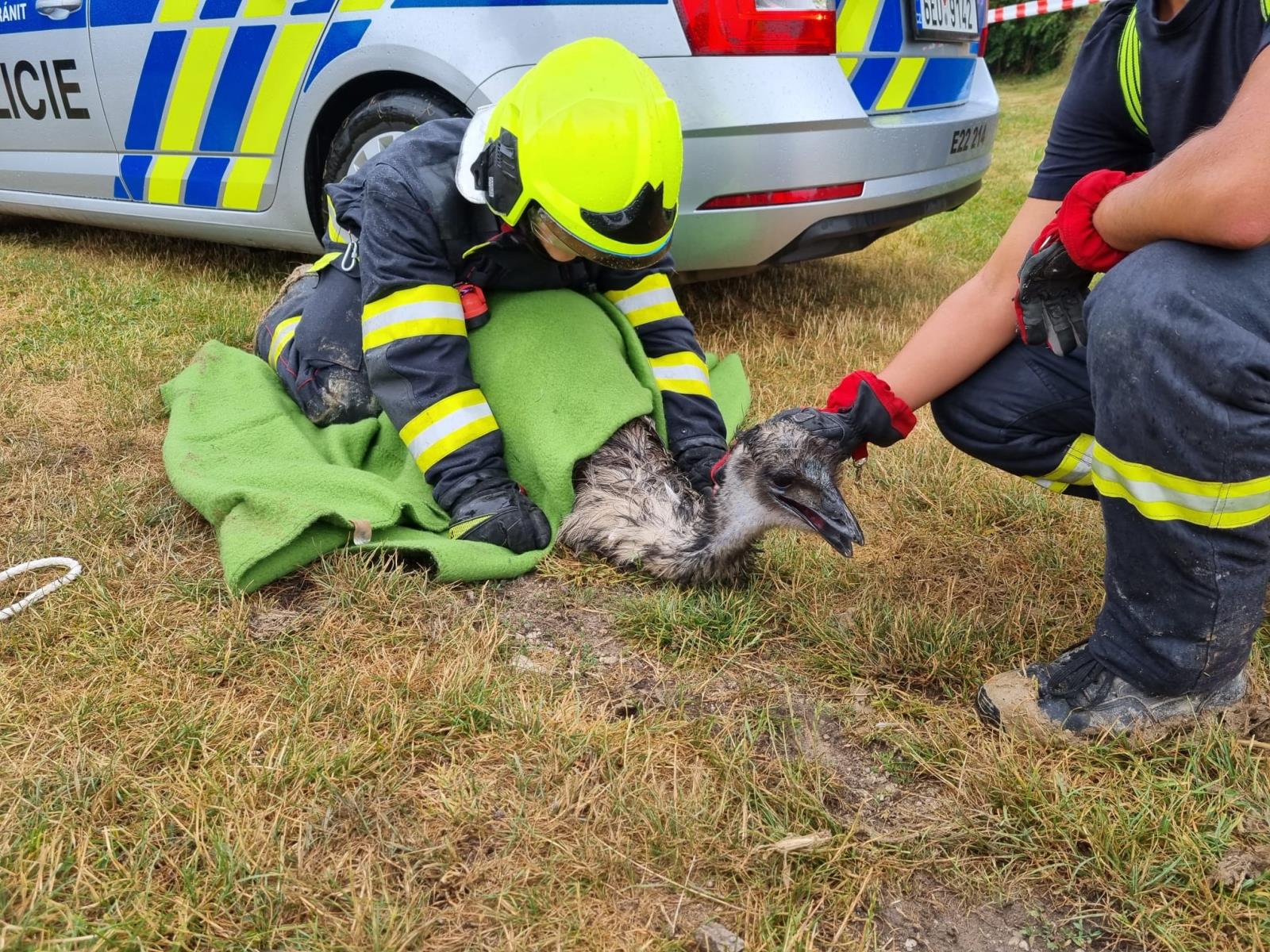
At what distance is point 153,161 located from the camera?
5289mm

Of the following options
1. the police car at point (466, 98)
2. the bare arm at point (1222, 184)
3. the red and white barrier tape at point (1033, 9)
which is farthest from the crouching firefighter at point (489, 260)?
the red and white barrier tape at point (1033, 9)

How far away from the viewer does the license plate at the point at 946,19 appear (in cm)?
448

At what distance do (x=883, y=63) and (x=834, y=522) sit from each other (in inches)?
103

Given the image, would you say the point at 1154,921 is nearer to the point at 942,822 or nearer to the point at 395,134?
the point at 942,822

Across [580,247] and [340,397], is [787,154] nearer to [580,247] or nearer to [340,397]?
[580,247]

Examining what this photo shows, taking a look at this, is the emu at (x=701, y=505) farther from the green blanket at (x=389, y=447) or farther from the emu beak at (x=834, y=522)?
the green blanket at (x=389, y=447)

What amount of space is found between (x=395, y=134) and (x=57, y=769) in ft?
9.93

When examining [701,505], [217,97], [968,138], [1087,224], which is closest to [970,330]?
[1087,224]

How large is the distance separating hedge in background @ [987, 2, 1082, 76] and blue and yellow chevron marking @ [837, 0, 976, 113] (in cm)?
1746

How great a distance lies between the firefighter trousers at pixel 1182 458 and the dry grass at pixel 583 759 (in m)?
0.26

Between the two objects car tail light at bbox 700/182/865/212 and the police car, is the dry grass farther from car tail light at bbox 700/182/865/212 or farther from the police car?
the police car

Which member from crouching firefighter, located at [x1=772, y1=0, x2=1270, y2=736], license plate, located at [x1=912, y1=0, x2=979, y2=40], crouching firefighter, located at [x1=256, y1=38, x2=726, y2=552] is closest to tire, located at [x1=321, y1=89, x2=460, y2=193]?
crouching firefighter, located at [x1=256, y1=38, x2=726, y2=552]

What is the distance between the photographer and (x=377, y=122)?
4469 millimetres

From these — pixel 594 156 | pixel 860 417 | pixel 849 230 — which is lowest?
pixel 849 230
